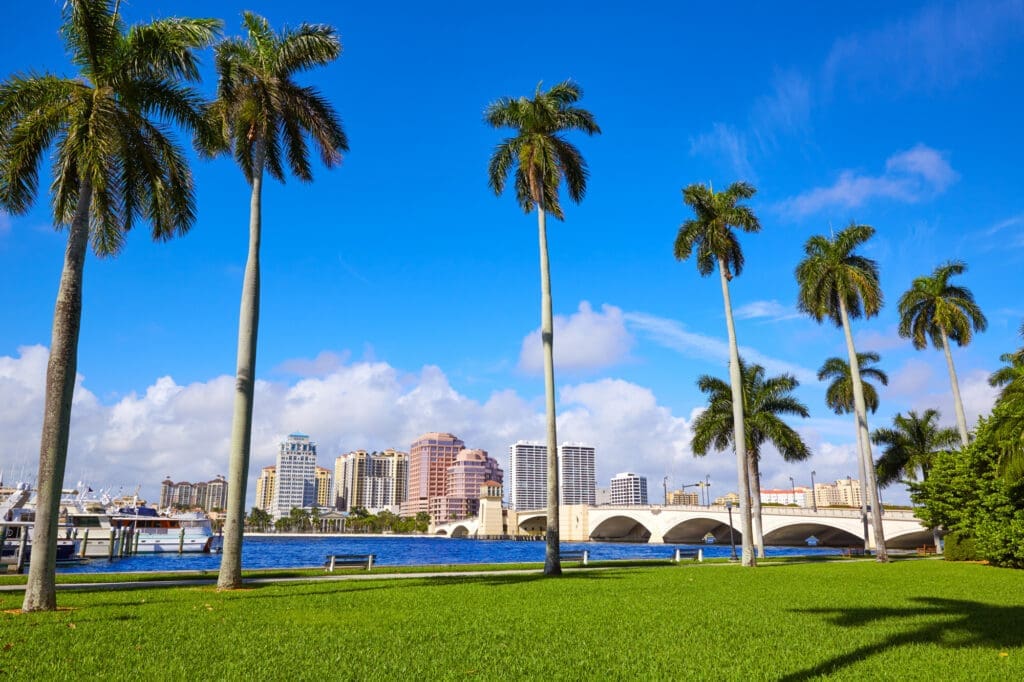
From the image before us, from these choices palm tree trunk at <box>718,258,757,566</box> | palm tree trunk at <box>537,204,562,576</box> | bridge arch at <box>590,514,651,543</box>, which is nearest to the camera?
palm tree trunk at <box>537,204,562,576</box>

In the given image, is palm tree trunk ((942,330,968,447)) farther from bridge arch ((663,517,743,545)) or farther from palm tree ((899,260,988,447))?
bridge arch ((663,517,743,545))

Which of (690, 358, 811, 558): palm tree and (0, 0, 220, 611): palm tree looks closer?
(0, 0, 220, 611): palm tree

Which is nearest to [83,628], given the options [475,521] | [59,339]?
[59,339]

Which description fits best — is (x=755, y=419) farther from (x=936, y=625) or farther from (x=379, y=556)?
(x=379, y=556)

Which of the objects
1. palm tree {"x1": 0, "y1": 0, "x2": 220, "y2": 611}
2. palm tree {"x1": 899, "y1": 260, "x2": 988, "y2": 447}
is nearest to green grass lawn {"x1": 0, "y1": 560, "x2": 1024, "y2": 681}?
palm tree {"x1": 0, "y1": 0, "x2": 220, "y2": 611}

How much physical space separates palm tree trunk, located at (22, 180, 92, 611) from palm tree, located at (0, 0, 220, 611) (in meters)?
0.02

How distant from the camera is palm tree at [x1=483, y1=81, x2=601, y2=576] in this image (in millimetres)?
27428

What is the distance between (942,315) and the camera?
44.8m

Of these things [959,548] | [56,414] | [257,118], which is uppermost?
[257,118]

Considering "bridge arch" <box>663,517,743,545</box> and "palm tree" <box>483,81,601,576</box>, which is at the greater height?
"palm tree" <box>483,81,601,576</box>

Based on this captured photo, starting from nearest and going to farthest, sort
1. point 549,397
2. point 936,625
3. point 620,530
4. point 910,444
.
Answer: point 936,625 → point 549,397 → point 910,444 → point 620,530

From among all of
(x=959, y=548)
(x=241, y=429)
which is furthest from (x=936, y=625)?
(x=959, y=548)

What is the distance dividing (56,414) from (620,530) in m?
134

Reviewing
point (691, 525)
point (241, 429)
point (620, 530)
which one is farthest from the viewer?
point (620, 530)
